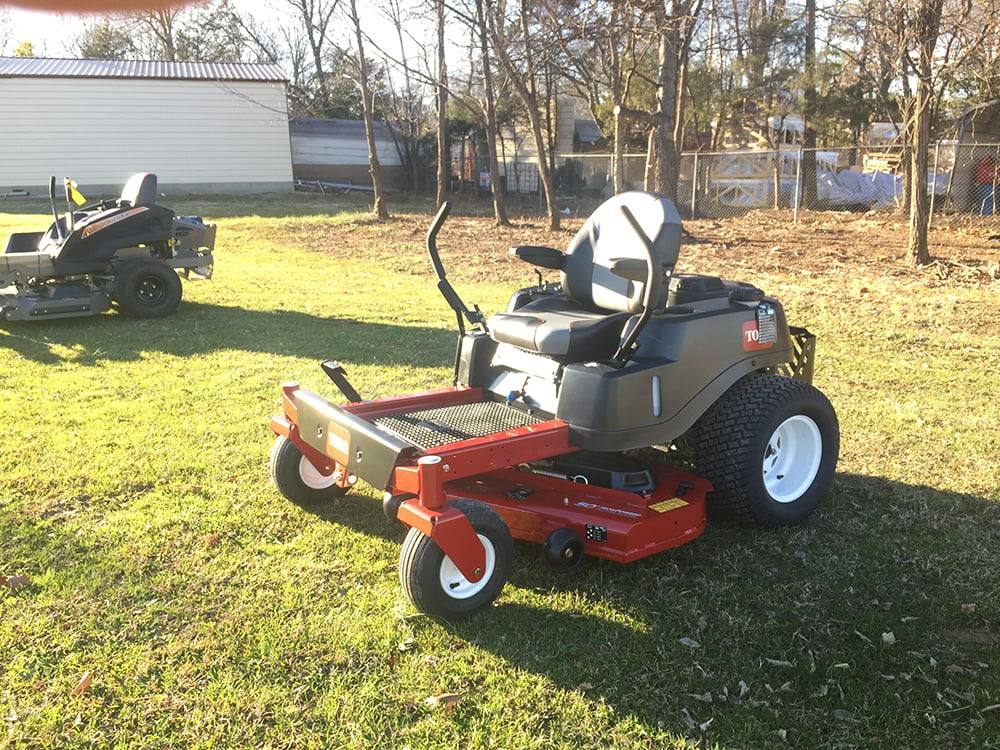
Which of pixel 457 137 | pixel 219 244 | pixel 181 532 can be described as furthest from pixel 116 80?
pixel 181 532

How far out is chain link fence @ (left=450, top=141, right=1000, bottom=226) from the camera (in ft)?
51.0

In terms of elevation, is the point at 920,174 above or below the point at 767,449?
above

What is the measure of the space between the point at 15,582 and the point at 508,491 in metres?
1.98

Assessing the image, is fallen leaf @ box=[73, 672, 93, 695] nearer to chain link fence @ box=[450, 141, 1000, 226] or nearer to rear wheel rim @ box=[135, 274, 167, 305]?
rear wheel rim @ box=[135, 274, 167, 305]

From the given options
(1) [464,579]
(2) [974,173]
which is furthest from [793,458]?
(2) [974,173]

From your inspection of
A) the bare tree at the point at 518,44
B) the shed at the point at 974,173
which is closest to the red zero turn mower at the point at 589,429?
the bare tree at the point at 518,44

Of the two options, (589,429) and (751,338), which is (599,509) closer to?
(589,429)

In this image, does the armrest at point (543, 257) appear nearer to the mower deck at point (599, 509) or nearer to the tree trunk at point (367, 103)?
the mower deck at point (599, 509)

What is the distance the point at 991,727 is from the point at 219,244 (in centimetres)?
1346

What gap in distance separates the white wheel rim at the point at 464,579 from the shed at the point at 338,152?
24413mm

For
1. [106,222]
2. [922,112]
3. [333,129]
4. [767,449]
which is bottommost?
[767,449]

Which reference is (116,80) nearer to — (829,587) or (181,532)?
(181,532)

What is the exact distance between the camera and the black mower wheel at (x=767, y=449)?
353cm

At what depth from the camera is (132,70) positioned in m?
24.0
